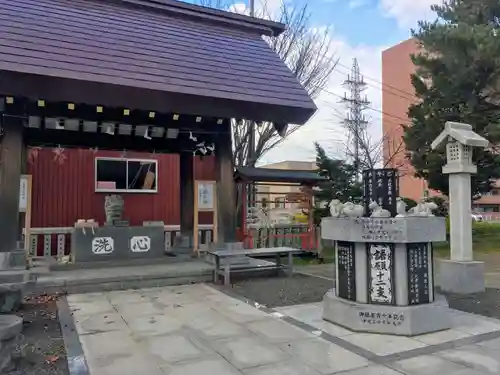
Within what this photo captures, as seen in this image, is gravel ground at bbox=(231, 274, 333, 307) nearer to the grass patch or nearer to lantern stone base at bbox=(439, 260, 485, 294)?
lantern stone base at bbox=(439, 260, 485, 294)

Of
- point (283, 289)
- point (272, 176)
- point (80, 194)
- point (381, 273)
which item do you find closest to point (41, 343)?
point (381, 273)

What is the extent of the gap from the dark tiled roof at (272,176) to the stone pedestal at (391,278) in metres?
6.00

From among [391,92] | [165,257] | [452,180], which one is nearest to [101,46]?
[165,257]

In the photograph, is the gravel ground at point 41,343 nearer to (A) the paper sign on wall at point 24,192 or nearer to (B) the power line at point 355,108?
(A) the paper sign on wall at point 24,192

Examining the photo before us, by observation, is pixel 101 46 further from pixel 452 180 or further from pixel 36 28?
pixel 452 180

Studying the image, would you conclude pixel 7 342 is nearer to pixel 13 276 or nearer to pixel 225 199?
pixel 13 276

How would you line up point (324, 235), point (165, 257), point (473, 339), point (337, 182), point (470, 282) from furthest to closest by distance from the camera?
1. point (337, 182)
2. point (165, 257)
3. point (470, 282)
4. point (324, 235)
5. point (473, 339)

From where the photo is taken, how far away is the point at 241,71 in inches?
360

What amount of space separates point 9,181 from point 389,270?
21.5 feet

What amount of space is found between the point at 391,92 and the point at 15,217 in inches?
1321

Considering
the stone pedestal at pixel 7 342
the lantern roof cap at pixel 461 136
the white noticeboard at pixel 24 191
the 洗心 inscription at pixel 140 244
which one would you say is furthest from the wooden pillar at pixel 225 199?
the stone pedestal at pixel 7 342

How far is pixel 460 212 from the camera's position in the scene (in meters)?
7.62

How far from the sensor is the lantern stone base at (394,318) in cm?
493

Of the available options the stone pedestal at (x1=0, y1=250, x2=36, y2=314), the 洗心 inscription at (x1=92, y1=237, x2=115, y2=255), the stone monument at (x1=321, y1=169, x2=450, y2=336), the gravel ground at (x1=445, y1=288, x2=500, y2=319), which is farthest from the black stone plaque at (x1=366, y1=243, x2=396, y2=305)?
the 洗心 inscription at (x1=92, y1=237, x2=115, y2=255)
